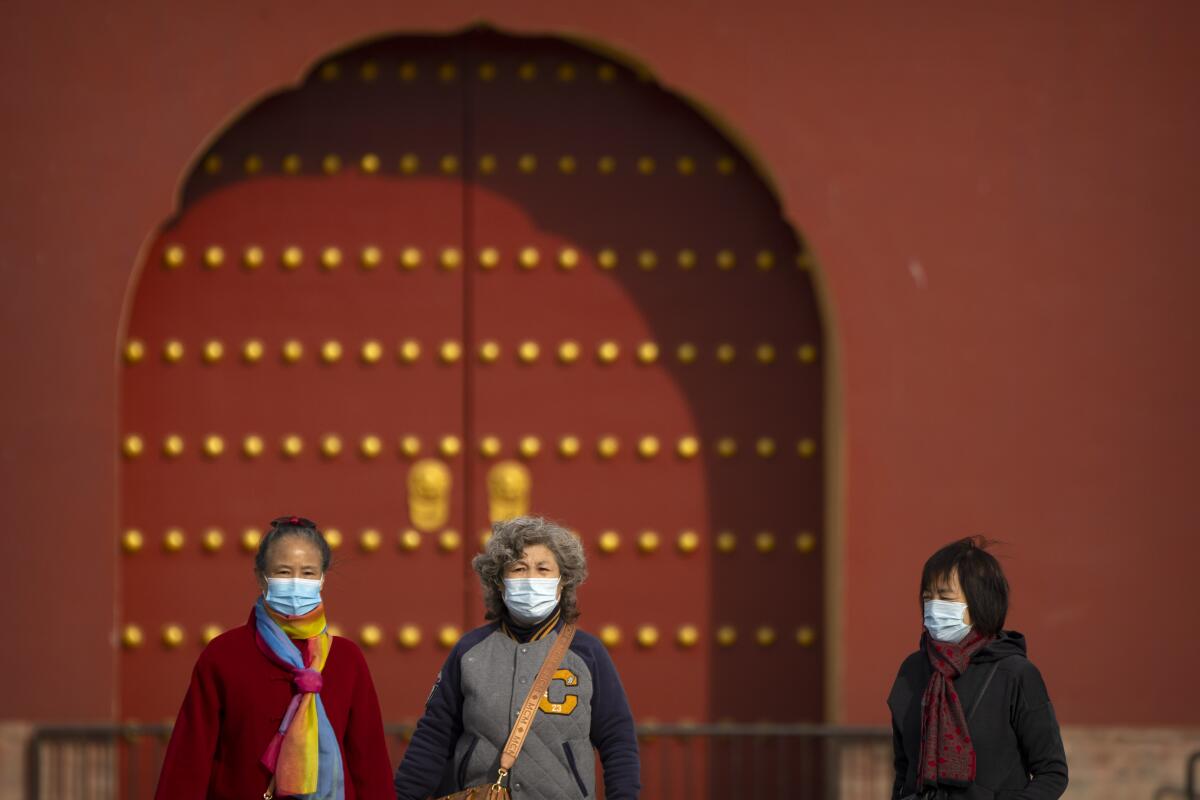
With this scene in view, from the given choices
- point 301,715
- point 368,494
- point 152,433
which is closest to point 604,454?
point 368,494

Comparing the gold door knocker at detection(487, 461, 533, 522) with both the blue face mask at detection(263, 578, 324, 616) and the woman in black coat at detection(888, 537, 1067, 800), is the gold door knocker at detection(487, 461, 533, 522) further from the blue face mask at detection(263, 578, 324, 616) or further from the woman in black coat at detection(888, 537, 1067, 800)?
the woman in black coat at detection(888, 537, 1067, 800)

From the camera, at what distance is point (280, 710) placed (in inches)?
169

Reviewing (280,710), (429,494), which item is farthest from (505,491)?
(280,710)

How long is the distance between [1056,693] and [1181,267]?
1563 millimetres

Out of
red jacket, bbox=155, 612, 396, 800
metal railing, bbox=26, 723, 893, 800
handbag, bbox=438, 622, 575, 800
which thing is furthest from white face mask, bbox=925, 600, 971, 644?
metal railing, bbox=26, 723, 893, 800

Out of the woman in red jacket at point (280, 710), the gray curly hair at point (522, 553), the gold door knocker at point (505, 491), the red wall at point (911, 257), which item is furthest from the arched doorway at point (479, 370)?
the woman in red jacket at point (280, 710)

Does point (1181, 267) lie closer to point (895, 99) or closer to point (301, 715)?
point (895, 99)

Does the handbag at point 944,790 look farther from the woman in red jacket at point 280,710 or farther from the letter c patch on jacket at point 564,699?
the woman in red jacket at point 280,710

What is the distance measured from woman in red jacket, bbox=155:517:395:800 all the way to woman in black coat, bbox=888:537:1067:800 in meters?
1.21

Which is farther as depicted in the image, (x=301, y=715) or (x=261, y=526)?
(x=261, y=526)

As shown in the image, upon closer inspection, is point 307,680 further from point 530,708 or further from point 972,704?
point 972,704

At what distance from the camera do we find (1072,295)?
22.5 ft

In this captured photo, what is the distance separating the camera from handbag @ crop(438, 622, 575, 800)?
443 centimetres

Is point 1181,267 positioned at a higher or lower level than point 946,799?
higher
